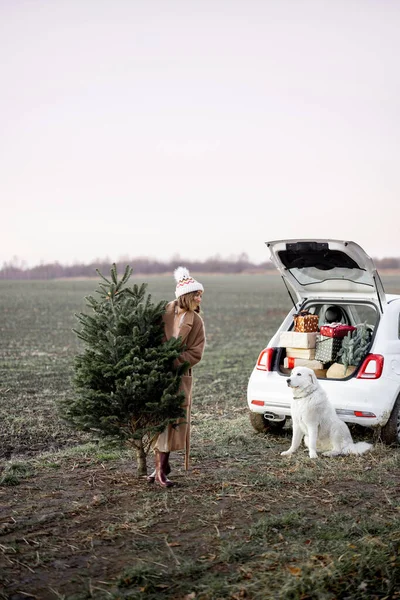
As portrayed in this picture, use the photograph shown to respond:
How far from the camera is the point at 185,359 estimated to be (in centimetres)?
652

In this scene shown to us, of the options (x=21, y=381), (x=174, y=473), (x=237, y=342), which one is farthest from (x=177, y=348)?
(x=237, y=342)

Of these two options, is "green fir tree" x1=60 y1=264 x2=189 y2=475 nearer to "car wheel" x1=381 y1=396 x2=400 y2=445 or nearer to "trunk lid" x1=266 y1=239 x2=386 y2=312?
"trunk lid" x1=266 y1=239 x2=386 y2=312

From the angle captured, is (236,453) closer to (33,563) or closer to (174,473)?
(174,473)

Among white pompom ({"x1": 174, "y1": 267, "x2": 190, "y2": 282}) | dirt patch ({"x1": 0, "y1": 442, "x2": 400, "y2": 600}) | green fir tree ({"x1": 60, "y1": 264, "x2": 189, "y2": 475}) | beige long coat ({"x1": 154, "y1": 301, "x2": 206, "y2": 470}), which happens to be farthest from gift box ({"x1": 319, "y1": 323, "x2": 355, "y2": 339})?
green fir tree ({"x1": 60, "y1": 264, "x2": 189, "y2": 475})

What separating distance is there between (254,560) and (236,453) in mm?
3282

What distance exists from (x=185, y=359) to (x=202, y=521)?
167 cm

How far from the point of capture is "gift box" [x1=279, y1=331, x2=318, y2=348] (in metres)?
8.57

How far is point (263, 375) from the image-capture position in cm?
838

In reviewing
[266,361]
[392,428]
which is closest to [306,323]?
[266,361]

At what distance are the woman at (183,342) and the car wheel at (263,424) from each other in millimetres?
2144

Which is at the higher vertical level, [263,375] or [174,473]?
[263,375]

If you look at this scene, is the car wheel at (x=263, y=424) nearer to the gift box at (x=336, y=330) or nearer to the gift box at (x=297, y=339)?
the gift box at (x=297, y=339)

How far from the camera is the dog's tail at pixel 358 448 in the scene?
7.58 metres

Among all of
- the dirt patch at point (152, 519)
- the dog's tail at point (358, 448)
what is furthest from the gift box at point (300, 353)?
the dirt patch at point (152, 519)
